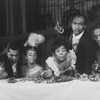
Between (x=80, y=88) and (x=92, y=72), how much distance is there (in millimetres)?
344

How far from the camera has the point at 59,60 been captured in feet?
15.2

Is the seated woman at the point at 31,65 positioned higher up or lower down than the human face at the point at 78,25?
lower down

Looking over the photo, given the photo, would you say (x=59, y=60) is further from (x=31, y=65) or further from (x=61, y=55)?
(x=31, y=65)

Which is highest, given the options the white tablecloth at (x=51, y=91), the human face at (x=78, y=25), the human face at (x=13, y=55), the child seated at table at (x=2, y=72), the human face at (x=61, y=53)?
the human face at (x=78, y=25)

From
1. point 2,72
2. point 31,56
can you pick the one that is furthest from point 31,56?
point 2,72

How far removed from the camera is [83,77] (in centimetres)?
440

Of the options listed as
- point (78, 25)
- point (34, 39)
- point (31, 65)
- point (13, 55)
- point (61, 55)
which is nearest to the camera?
point (78, 25)

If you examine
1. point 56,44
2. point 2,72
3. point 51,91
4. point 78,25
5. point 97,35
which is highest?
point 78,25

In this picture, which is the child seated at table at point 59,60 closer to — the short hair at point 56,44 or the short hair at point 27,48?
the short hair at point 56,44

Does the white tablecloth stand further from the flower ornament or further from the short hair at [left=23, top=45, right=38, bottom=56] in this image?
the flower ornament

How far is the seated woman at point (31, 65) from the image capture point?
4.82m

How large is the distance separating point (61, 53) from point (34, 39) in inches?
22.6

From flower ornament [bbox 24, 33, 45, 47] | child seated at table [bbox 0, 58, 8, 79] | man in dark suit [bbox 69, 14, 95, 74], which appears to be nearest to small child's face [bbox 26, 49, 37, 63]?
flower ornament [bbox 24, 33, 45, 47]

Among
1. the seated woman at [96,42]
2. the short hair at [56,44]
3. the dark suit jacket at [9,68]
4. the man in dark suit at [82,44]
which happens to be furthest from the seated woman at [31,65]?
the seated woman at [96,42]
